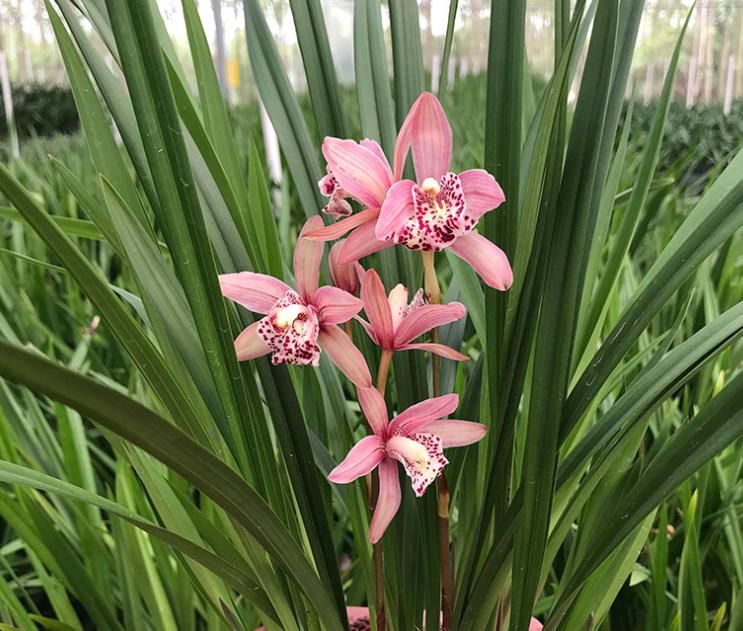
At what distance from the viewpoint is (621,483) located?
0.45 metres

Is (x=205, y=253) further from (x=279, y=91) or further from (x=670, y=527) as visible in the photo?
(x=670, y=527)

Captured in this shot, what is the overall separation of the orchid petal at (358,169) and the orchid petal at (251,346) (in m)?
0.08

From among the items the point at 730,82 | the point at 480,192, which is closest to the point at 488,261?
the point at 480,192

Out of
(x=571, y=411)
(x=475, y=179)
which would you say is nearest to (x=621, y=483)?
(x=571, y=411)

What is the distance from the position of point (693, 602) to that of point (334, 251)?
367 millimetres

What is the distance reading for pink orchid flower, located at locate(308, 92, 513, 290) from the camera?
1.02ft

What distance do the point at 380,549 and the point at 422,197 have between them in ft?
0.62

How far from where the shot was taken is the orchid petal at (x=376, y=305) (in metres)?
0.35

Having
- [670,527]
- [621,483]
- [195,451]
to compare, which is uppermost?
[195,451]

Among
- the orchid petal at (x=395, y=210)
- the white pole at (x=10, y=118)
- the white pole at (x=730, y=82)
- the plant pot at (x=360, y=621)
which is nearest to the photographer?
the orchid petal at (x=395, y=210)

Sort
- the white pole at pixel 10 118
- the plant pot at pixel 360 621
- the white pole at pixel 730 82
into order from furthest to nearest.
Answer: the white pole at pixel 730 82
the white pole at pixel 10 118
the plant pot at pixel 360 621

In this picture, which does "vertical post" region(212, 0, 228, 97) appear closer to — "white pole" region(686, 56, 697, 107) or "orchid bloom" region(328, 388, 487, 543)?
"orchid bloom" region(328, 388, 487, 543)

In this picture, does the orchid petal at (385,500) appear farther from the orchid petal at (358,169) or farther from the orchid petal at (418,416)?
the orchid petal at (358,169)

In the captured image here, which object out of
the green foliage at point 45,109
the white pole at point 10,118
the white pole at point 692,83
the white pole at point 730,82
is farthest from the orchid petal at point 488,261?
the white pole at point 692,83
